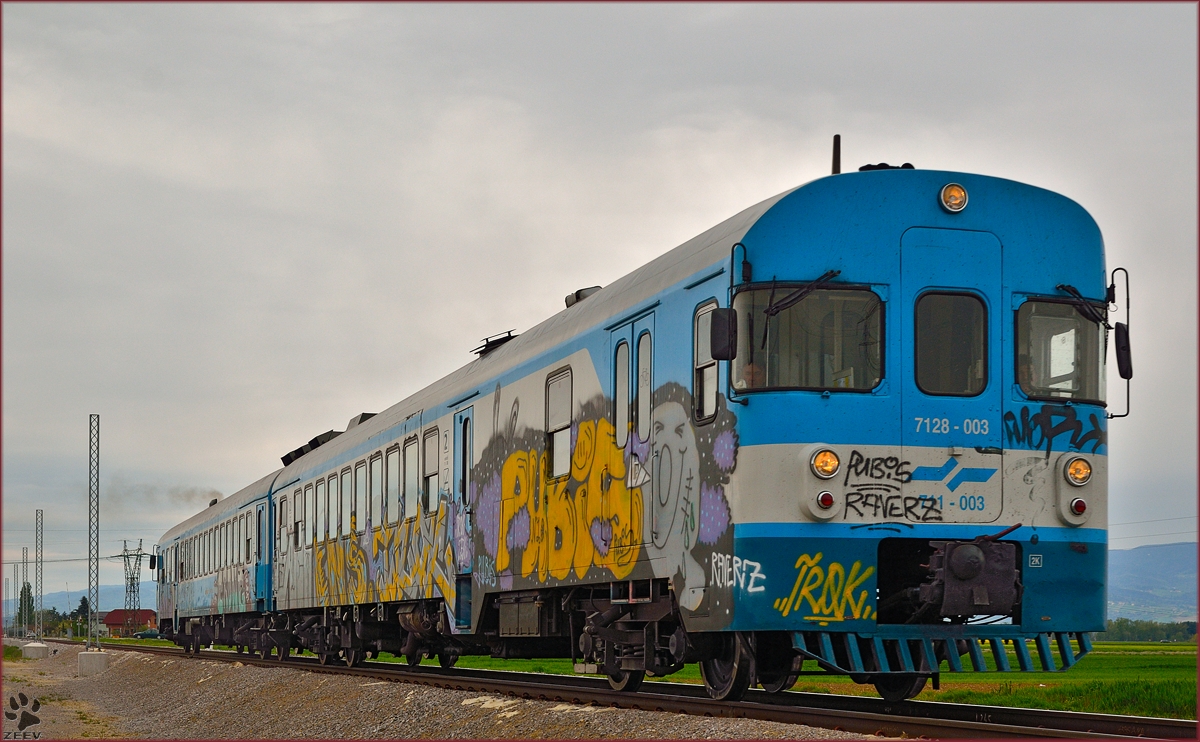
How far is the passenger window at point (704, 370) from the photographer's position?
10508mm

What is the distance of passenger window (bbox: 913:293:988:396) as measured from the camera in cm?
1035

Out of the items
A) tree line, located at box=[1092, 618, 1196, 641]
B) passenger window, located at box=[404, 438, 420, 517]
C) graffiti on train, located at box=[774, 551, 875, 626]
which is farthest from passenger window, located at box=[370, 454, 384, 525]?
tree line, located at box=[1092, 618, 1196, 641]

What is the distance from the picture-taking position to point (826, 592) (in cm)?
989

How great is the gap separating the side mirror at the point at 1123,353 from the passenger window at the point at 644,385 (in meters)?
3.55

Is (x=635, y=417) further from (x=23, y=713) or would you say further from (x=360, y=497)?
(x=23, y=713)

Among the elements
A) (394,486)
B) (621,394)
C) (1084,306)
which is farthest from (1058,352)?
(394,486)

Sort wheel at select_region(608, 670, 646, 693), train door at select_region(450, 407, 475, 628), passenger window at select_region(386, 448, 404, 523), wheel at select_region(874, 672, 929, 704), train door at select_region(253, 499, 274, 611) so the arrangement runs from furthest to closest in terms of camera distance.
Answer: train door at select_region(253, 499, 274, 611) → passenger window at select_region(386, 448, 404, 523) → train door at select_region(450, 407, 475, 628) → wheel at select_region(608, 670, 646, 693) → wheel at select_region(874, 672, 929, 704)

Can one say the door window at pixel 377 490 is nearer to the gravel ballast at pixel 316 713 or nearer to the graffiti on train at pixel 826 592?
the gravel ballast at pixel 316 713

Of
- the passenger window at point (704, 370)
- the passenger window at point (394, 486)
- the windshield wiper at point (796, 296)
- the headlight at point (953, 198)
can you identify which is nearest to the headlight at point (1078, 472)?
the headlight at point (953, 198)

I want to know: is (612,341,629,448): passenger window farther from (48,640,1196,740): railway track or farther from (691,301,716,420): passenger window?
(48,640,1196,740): railway track

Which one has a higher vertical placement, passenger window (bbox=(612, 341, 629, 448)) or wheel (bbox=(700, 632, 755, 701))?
passenger window (bbox=(612, 341, 629, 448))

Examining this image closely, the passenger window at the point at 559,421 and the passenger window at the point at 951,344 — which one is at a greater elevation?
the passenger window at the point at 951,344

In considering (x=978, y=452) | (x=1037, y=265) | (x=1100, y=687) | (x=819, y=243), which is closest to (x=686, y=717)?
(x=978, y=452)

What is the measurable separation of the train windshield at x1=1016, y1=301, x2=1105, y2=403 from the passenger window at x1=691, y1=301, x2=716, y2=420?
87.5 inches
